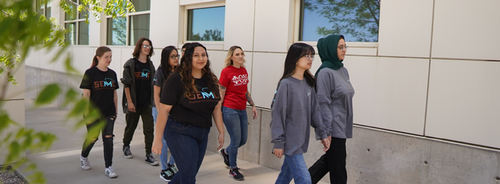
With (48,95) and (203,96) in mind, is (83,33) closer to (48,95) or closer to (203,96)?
(203,96)

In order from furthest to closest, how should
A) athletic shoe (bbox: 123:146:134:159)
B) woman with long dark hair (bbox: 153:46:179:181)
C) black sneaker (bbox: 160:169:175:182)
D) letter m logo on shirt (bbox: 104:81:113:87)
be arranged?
athletic shoe (bbox: 123:146:134:159), black sneaker (bbox: 160:169:175:182), letter m logo on shirt (bbox: 104:81:113:87), woman with long dark hair (bbox: 153:46:179:181)

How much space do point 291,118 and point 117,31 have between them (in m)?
7.87

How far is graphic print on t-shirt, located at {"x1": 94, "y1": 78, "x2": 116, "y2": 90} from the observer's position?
17.6 ft

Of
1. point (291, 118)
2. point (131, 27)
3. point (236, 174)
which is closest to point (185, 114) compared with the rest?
point (291, 118)

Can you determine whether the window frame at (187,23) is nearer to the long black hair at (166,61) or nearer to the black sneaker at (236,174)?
the long black hair at (166,61)

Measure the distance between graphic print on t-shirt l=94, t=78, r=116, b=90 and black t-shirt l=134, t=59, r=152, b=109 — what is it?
0.57 meters

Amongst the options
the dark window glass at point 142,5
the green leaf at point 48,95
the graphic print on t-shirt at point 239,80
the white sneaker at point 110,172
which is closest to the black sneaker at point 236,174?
the graphic print on t-shirt at point 239,80

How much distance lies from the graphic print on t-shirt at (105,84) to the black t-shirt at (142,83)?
1.88 feet

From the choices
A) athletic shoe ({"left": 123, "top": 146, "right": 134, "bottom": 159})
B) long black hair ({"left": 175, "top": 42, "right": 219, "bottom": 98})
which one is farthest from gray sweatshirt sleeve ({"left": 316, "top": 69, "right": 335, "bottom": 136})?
athletic shoe ({"left": 123, "top": 146, "right": 134, "bottom": 159})

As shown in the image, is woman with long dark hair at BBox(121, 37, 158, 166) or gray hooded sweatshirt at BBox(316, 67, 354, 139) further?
woman with long dark hair at BBox(121, 37, 158, 166)

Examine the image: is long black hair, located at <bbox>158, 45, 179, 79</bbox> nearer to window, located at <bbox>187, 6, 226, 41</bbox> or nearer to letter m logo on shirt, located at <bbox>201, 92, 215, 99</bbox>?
letter m logo on shirt, located at <bbox>201, 92, 215, 99</bbox>

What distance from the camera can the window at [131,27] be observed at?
9445 millimetres

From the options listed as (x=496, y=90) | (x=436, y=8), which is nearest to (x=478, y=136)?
(x=496, y=90)

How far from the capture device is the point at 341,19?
18.8 ft
